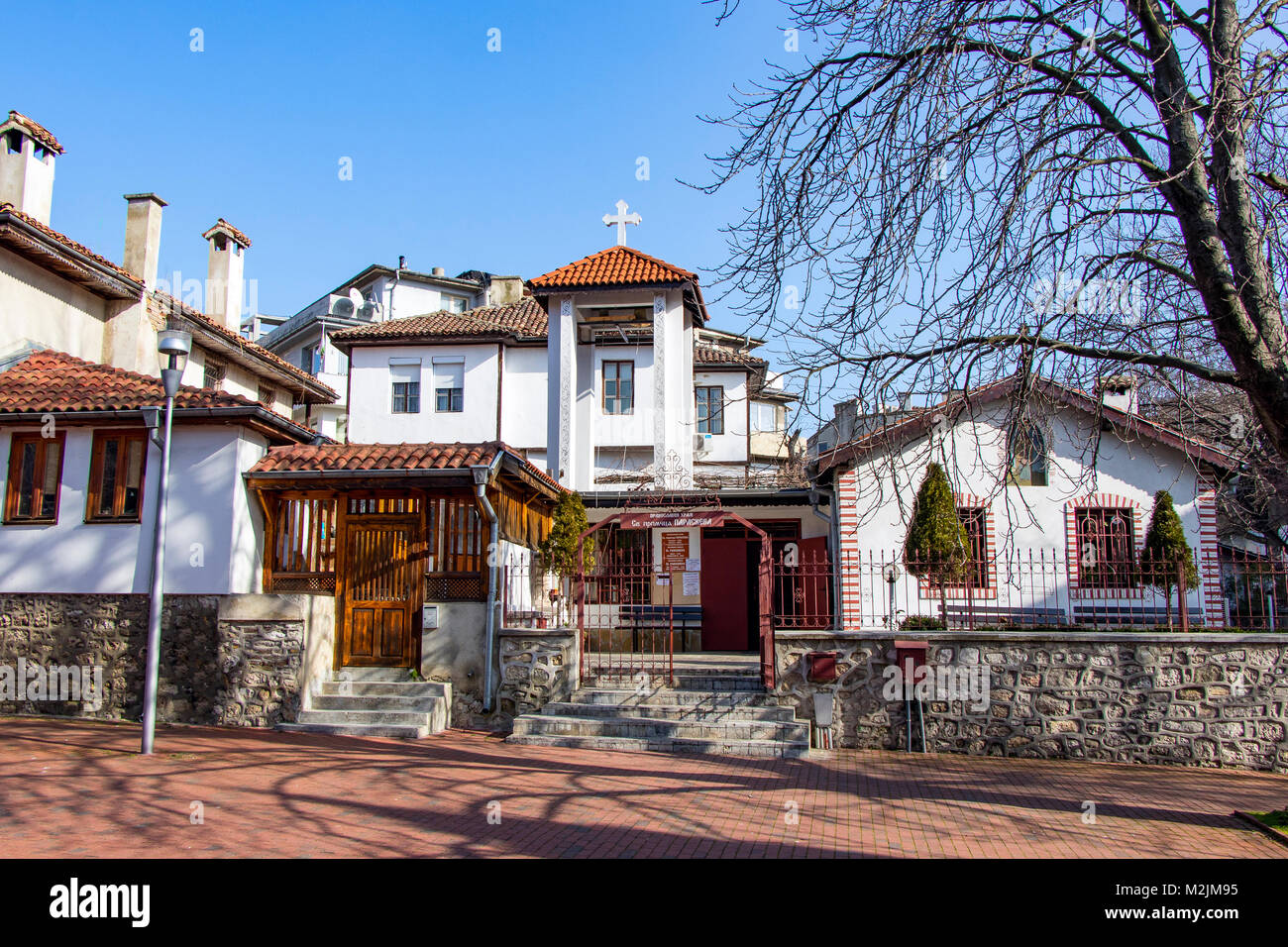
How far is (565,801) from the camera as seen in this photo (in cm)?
765

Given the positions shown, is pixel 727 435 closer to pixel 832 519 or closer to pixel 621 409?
pixel 621 409

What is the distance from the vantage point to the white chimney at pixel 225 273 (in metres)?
19.2

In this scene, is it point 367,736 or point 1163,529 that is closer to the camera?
point 367,736

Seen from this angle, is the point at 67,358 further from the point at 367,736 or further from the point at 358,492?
the point at 367,736

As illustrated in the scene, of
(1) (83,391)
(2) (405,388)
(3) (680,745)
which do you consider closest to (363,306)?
(2) (405,388)

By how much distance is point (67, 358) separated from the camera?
14.0 metres

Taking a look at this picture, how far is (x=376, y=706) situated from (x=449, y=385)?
52.1ft

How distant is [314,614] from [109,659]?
2860 mm

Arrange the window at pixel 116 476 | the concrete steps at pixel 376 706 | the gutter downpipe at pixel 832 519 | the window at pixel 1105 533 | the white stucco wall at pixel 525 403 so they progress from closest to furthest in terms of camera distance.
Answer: the concrete steps at pixel 376 706, the window at pixel 116 476, the window at pixel 1105 533, the gutter downpipe at pixel 832 519, the white stucco wall at pixel 525 403

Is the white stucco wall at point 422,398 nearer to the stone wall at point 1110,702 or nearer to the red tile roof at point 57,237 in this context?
the red tile roof at point 57,237

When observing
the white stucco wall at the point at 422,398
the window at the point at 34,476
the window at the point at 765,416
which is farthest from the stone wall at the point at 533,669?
the window at the point at 765,416

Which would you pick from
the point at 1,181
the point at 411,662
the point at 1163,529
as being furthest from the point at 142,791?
the point at 1163,529

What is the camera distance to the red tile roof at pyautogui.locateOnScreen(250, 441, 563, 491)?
11.5 m

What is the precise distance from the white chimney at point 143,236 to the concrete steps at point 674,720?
12.2 meters
